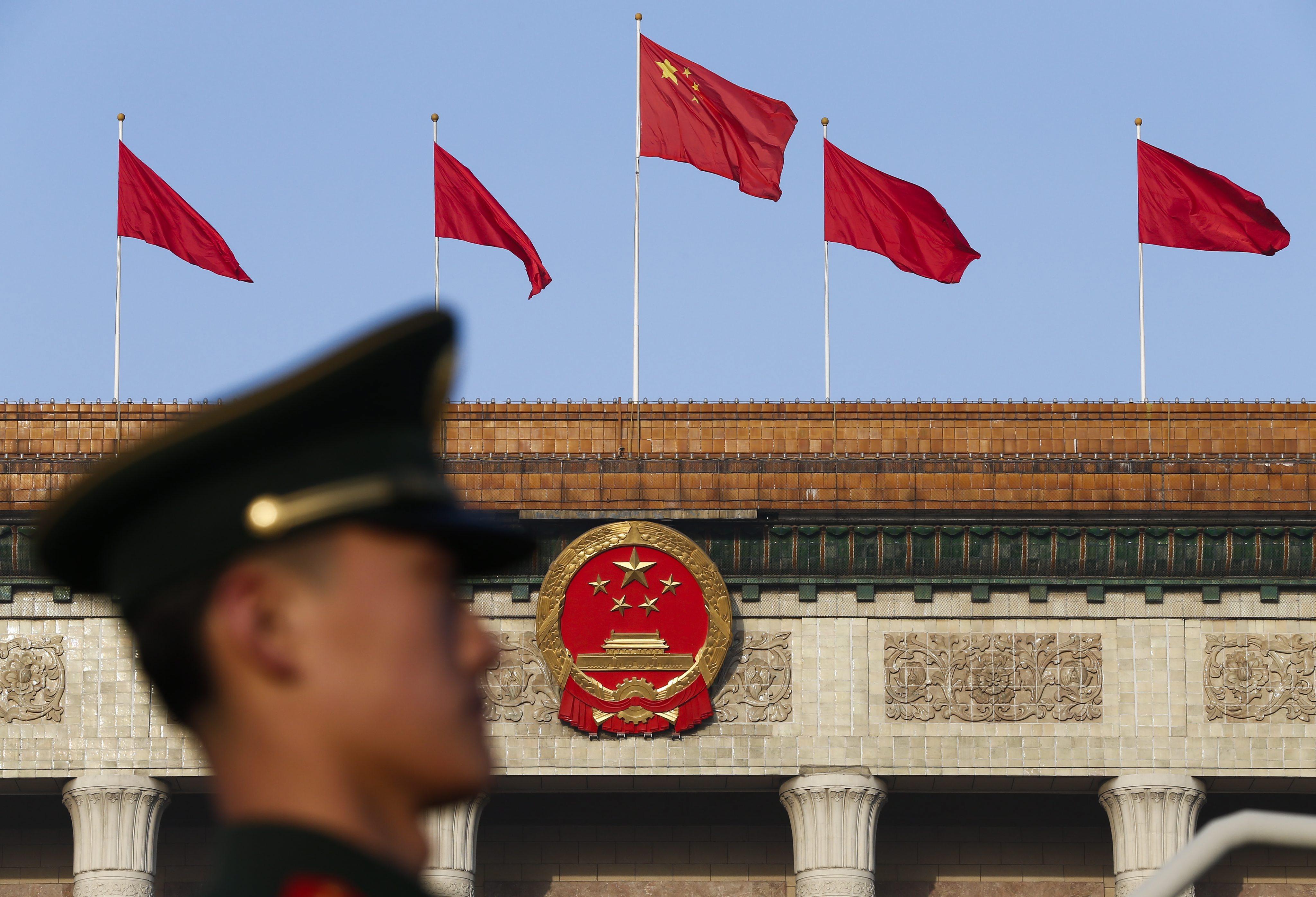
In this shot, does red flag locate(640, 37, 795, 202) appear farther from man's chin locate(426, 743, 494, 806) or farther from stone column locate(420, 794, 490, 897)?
man's chin locate(426, 743, 494, 806)

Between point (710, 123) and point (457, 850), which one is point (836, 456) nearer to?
point (710, 123)

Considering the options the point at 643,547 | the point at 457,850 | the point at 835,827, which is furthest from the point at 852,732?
the point at 457,850

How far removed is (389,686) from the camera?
1629 mm

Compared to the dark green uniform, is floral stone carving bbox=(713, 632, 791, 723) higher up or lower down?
higher up

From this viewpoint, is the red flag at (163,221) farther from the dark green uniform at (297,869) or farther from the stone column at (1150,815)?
the dark green uniform at (297,869)

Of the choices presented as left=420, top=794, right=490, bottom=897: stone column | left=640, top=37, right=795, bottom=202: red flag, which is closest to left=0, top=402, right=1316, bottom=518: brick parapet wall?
left=640, top=37, right=795, bottom=202: red flag

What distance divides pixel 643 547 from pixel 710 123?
537cm

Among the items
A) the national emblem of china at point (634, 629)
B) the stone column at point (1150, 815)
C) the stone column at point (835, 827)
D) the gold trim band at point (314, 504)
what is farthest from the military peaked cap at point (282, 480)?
the stone column at point (1150, 815)

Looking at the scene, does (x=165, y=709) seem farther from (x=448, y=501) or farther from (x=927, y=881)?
(x=927, y=881)

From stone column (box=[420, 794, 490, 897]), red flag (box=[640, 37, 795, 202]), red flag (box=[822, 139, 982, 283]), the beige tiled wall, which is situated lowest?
stone column (box=[420, 794, 490, 897])

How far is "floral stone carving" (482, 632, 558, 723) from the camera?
2206 cm

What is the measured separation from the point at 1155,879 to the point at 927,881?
62.4 ft

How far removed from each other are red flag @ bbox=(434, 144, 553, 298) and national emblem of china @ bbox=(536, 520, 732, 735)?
3.75 meters

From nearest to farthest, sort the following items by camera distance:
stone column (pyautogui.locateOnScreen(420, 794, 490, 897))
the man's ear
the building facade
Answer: the man's ear → stone column (pyautogui.locateOnScreen(420, 794, 490, 897)) → the building facade
